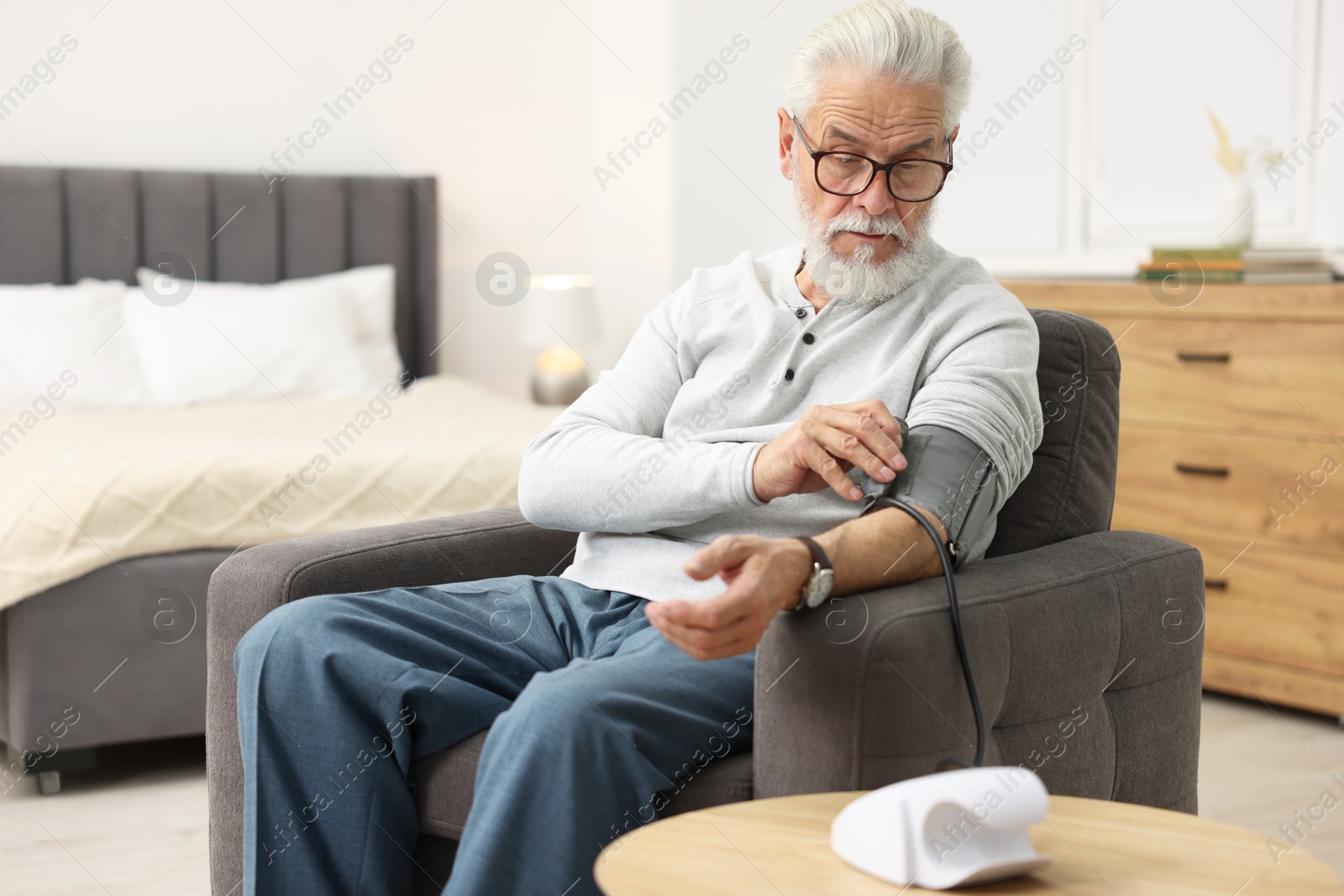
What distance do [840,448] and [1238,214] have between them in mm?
2242

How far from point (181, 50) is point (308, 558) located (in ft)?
9.58

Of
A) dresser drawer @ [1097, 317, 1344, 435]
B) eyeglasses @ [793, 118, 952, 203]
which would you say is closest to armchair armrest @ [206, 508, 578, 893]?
eyeglasses @ [793, 118, 952, 203]

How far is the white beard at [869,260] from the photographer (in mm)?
1522

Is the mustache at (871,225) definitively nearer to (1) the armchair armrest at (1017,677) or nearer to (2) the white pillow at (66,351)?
(1) the armchair armrest at (1017,677)

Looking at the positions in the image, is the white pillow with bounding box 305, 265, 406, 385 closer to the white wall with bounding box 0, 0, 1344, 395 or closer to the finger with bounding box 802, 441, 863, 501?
the white wall with bounding box 0, 0, 1344, 395

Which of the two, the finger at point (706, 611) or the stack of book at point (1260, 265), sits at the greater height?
the stack of book at point (1260, 265)

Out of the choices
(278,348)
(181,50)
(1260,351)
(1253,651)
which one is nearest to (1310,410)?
(1260,351)

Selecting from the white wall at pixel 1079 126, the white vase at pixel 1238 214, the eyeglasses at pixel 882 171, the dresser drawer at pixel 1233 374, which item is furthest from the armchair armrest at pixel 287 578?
the white wall at pixel 1079 126

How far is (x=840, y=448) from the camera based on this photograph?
50.3 inches

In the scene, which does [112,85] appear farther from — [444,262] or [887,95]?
[887,95]

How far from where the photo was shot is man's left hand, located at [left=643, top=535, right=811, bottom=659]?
1079mm

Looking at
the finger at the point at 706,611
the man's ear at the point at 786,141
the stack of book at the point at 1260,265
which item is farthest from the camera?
the stack of book at the point at 1260,265

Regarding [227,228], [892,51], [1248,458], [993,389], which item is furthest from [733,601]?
[227,228]

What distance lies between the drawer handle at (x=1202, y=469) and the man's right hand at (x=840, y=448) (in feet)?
6.10
